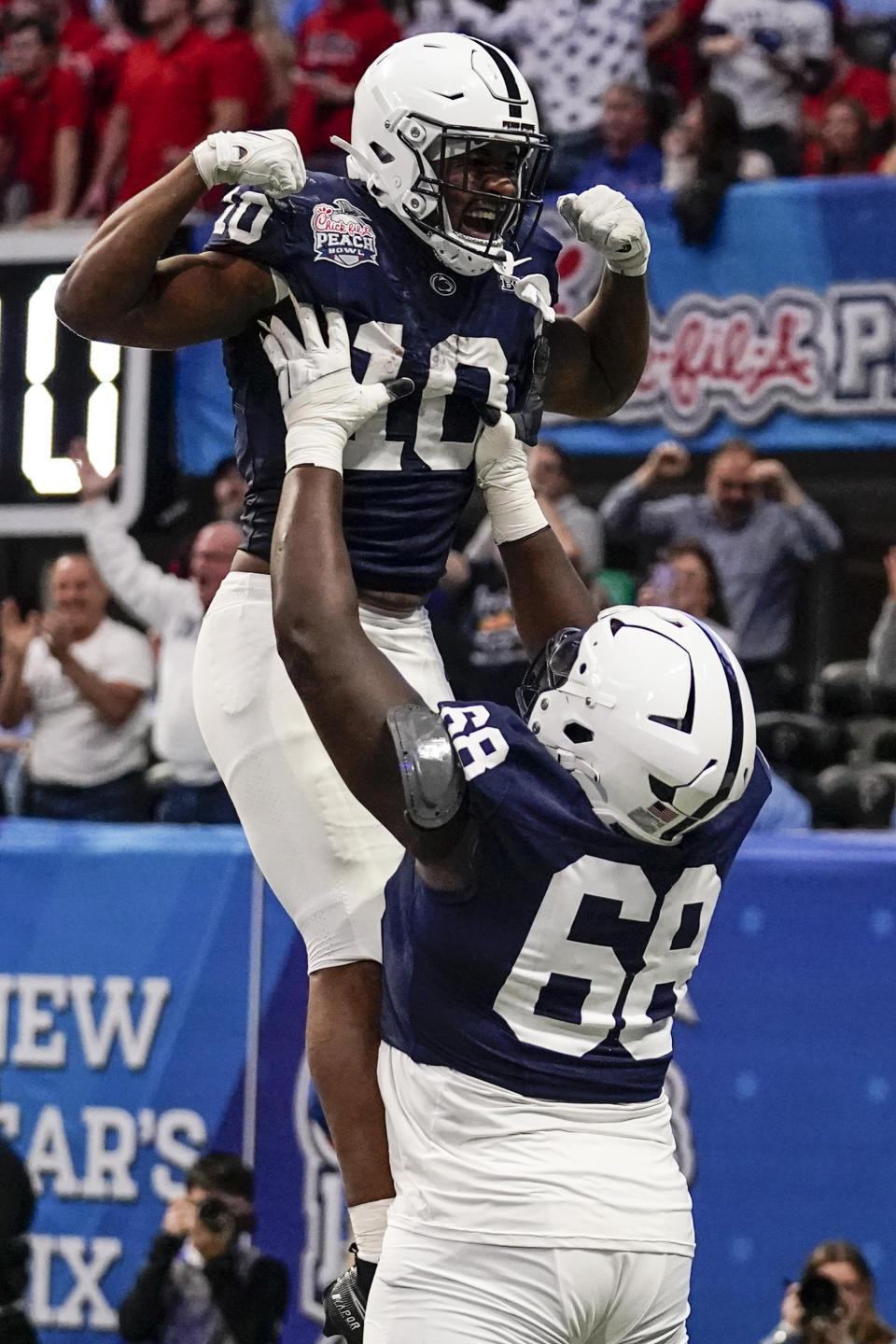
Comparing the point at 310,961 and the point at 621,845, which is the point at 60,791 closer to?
the point at 310,961

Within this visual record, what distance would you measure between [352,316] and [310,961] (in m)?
1.03

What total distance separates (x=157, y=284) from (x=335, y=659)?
0.68 m

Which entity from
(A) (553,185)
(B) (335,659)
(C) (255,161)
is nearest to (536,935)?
(B) (335,659)

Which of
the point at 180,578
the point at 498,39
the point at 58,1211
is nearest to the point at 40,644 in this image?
A: the point at 180,578

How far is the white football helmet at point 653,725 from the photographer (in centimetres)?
267

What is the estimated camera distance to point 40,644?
269 inches

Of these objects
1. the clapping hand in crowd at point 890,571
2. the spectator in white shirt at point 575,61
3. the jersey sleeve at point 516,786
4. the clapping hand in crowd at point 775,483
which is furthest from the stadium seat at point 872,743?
the jersey sleeve at point 516,786

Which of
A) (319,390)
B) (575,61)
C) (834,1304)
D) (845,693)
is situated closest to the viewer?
(319,390)

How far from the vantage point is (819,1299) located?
482 centimetres

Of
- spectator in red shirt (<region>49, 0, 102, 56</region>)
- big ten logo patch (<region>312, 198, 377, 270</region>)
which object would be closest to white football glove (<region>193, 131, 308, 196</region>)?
big ten logo patch (<region>312, 198, 377, 270</region>)

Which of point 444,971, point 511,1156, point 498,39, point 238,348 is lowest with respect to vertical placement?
point 511,1156

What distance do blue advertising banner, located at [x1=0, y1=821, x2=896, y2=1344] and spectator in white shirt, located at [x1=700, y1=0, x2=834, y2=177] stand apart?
3.03m

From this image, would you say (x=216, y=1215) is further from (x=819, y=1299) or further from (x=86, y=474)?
(x=86, y=474)

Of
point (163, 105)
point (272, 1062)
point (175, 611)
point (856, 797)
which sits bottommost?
point (272, 1062)
